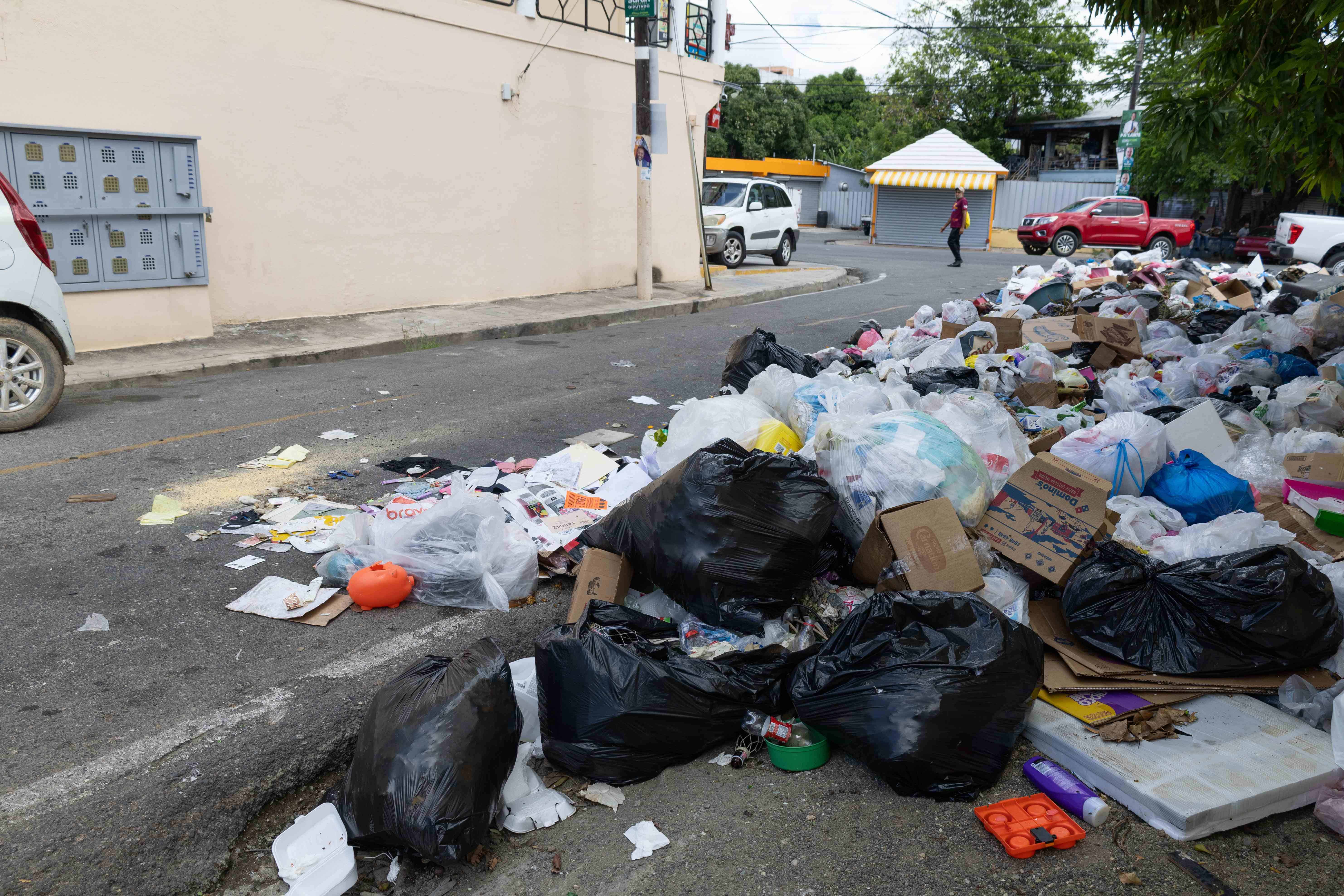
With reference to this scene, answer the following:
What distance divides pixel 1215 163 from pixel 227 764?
86.2 feet

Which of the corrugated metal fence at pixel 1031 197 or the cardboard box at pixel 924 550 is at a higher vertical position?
the corrugated metal fence at pixel 1031 197

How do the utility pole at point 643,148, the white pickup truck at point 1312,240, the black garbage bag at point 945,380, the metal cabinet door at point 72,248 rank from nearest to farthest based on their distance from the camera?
1. the black garbage bag at point 945,380
2. the metal cabinet door at point 72,248
3. the utility pole at point 643,148
4. the white pickup truck at point 1312,240

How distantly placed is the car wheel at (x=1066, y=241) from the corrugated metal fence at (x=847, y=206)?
645 inches

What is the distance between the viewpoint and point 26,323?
18.9 ft

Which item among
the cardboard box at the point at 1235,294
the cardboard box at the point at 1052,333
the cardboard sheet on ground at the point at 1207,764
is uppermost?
A: the cardboard box at the point at 1235,294

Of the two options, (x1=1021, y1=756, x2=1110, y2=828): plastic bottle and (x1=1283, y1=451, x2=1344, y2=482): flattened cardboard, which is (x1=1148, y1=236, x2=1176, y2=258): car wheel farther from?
(x1=1021, y1=756, x2=1110, y2=828): plastic bottle

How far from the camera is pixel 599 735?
2600 mm

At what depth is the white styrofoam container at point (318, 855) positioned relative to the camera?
7.29 ft

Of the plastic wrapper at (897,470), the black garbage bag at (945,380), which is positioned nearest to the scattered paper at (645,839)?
the plastic wrapper at (897,470)

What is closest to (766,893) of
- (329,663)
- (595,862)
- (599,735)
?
(595,862)

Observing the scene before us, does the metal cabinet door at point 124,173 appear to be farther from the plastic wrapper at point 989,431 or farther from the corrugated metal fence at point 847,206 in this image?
the corrugated metal fence at point 847,206

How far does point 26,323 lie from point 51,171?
8.43 feet

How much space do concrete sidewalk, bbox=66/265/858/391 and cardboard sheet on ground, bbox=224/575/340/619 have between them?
471 cm

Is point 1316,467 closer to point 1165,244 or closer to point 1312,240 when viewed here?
point 1312,240
